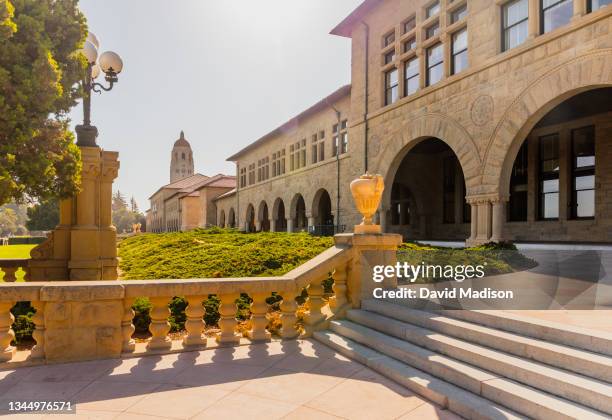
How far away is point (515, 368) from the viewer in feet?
12.4

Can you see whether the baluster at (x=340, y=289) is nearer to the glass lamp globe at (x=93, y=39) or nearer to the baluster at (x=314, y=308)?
the baluster at (x=314, y=308)

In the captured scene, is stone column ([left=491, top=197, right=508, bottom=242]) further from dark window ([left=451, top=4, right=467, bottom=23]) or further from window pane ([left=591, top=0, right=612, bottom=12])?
dark window ([left=451, top=4, right=467, bottom=23])

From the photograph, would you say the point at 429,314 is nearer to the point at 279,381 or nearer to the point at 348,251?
the point at 348,251

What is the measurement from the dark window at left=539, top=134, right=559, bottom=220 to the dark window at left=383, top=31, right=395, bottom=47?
8.25m

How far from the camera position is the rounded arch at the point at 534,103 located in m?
10.5

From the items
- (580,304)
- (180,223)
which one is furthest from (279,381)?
(180,223)

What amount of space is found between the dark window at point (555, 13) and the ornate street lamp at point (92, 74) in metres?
12.2

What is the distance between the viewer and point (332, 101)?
25.9 metres

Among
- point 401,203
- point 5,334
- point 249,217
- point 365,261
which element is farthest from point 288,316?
point 249,217

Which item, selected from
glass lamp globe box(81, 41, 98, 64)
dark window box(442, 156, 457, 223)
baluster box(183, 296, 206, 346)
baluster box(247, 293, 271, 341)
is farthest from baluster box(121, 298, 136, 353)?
dark window box(442, 156, 457, 223)

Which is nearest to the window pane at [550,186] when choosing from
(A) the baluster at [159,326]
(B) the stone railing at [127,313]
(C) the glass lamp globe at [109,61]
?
(B) the stone railing at [127,313]

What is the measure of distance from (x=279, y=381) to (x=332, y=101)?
23195 millimetres
